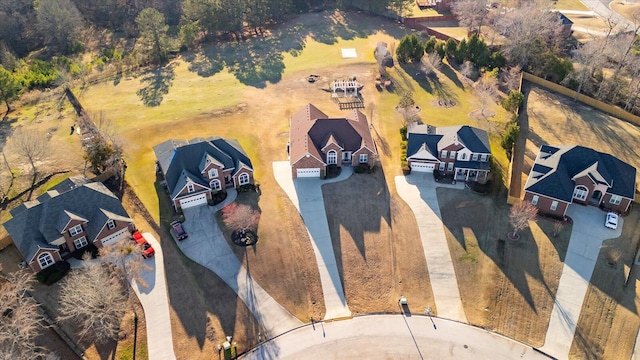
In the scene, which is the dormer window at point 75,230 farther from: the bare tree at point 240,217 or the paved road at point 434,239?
the paved road at point 434,239

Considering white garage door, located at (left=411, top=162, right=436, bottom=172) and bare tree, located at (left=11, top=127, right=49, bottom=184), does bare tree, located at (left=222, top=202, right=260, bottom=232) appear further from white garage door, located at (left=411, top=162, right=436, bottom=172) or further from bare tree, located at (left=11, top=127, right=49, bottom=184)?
bare tree, located at (left=11, top=127, right=49, bottom=184)

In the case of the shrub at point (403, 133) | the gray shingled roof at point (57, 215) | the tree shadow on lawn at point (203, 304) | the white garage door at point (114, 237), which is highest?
the gray shingled roof at point (57, 215)

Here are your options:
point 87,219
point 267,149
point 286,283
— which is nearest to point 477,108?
point 267,149

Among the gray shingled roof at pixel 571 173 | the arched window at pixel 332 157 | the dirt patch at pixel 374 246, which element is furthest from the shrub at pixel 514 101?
the arched window at pixel 332 157

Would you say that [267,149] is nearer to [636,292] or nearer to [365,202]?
[365,202]

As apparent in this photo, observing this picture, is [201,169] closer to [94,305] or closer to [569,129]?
[94,305]

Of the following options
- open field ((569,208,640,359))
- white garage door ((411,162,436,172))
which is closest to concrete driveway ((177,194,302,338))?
white garage door ((411,162,436,172))
